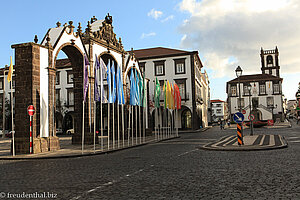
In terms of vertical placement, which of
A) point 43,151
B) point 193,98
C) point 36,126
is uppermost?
point 193,98

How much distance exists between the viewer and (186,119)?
47.3 meters

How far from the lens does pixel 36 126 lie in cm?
1609

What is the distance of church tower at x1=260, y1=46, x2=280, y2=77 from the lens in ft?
290

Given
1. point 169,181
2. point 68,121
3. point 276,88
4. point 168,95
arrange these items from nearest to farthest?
point 169,181 → point 168,95 → point 68,121 → point 276,88

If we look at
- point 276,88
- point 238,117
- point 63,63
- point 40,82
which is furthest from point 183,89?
point 276,88

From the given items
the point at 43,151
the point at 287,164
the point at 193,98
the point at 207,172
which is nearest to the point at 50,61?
the point at 43,151

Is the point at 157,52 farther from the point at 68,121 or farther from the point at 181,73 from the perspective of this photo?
the point at 68,121

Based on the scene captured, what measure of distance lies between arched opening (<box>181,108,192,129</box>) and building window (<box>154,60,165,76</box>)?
7.13m

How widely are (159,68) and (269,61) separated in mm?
55852

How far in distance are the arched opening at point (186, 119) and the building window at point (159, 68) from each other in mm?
7129

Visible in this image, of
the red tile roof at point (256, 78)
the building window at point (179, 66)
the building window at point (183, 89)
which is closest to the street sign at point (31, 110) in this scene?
the building window at point (183, 89)

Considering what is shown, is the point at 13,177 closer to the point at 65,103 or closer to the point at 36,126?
the point at 36,126

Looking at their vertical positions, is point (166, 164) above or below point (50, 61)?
below

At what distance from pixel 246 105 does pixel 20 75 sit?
2538 inches
